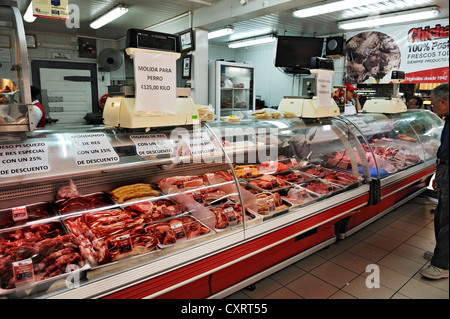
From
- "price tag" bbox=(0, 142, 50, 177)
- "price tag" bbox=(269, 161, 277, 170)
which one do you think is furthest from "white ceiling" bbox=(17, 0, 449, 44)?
"price tag" bbox=(0, 142, 50, 177)

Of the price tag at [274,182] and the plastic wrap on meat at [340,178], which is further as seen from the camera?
the plastic wrap on meat at [340,178]

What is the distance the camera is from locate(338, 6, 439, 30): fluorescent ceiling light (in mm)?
6905

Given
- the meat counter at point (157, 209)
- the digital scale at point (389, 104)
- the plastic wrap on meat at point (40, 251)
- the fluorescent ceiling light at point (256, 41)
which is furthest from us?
the fluorescent ceiling light at point (256, 41)

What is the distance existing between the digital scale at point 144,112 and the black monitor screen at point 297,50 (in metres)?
7.21

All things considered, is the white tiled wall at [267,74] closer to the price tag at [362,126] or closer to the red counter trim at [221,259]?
the price tag at [362,126]

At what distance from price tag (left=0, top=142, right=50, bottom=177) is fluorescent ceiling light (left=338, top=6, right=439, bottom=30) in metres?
8.07

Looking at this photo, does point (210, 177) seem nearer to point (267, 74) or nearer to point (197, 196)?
point (197, 196)

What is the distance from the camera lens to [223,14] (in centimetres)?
642

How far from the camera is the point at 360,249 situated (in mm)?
4094

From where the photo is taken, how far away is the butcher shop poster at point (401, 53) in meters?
7.39

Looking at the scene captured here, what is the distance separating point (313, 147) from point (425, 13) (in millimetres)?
5039

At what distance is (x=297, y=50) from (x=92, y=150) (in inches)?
317

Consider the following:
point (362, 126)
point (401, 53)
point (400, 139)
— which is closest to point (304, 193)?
point (362, 126)

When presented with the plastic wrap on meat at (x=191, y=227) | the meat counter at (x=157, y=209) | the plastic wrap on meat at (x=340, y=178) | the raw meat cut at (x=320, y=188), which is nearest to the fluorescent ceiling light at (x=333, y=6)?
the meat counter at (x=157, y=209)
